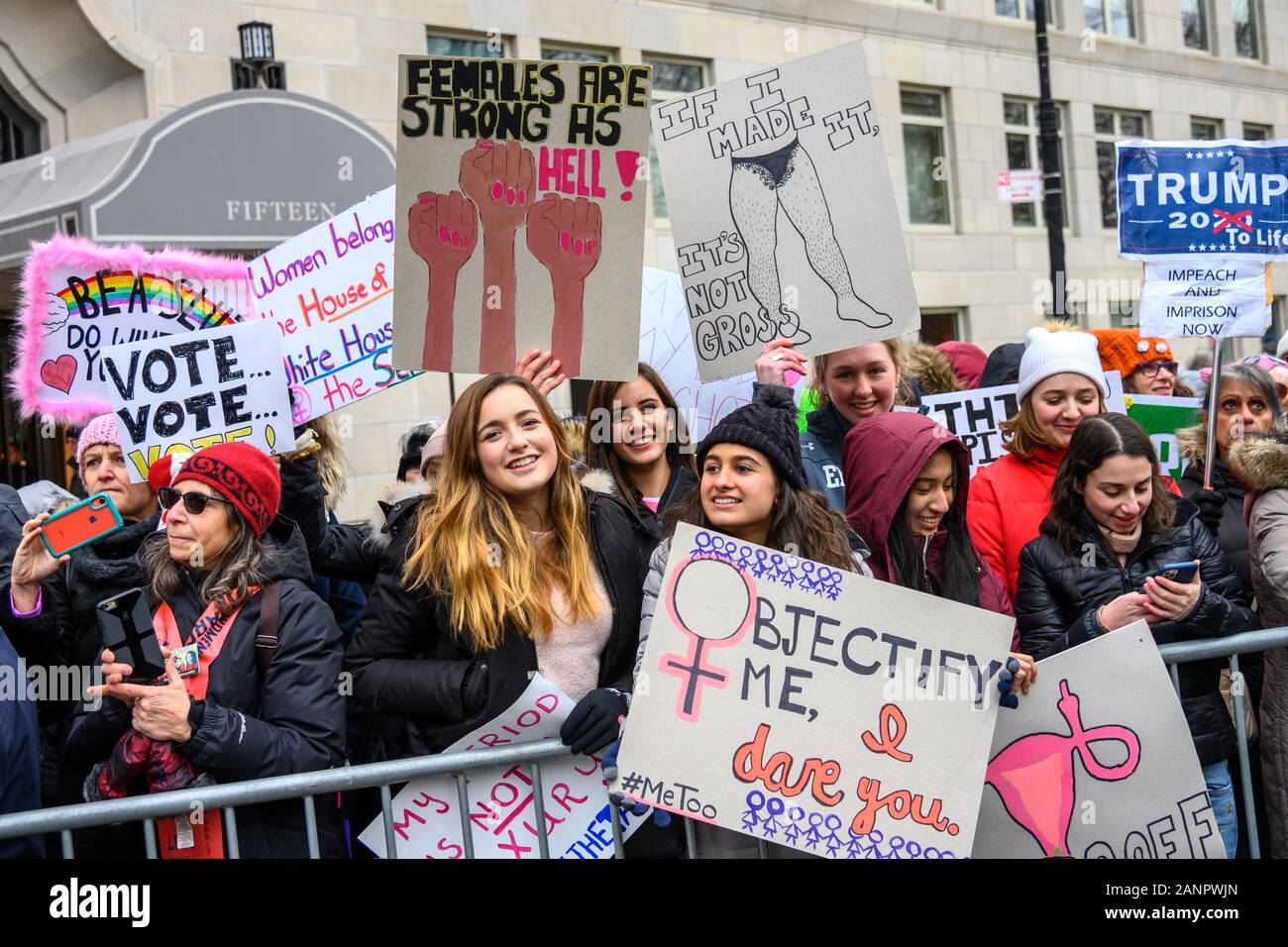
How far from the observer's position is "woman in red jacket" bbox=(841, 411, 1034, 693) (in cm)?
331

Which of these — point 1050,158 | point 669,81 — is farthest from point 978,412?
point 1050,158

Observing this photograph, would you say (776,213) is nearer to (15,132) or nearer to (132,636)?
(132,636)

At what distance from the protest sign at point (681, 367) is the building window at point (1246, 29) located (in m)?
20.1

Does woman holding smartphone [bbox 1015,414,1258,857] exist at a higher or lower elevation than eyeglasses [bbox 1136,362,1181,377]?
lower

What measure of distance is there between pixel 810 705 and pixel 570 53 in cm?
1143

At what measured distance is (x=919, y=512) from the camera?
3.34 metres

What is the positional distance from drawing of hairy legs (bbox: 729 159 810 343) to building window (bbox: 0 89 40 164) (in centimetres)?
845

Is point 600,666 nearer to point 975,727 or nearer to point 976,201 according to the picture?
point 975,727

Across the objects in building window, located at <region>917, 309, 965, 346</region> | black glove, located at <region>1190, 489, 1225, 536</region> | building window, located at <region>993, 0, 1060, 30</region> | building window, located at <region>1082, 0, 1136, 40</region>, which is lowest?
black glove, located at <region>1190, 489, 1225, 536</region>

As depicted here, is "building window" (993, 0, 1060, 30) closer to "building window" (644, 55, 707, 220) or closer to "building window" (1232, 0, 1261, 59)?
"building window" (1232, 0, 1261, 59)

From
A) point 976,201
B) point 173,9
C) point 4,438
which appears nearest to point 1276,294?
point 976,201

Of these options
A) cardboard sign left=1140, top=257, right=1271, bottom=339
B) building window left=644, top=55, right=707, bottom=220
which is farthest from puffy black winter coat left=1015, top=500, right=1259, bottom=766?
building window left=644, top=55, right=707, bottom=220

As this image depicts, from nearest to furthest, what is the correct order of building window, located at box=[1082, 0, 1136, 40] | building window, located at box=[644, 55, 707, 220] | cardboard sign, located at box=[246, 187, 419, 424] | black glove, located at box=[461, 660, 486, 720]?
1. black glove, located at box=[461, 660, 486, 720]
2. cardboard sign, located at box=[246, 187, 419, 424]
3. building window, located at box=[644, 55, 707, 220]
4. building window, located at box=[1082, 0, 1136, 40]
